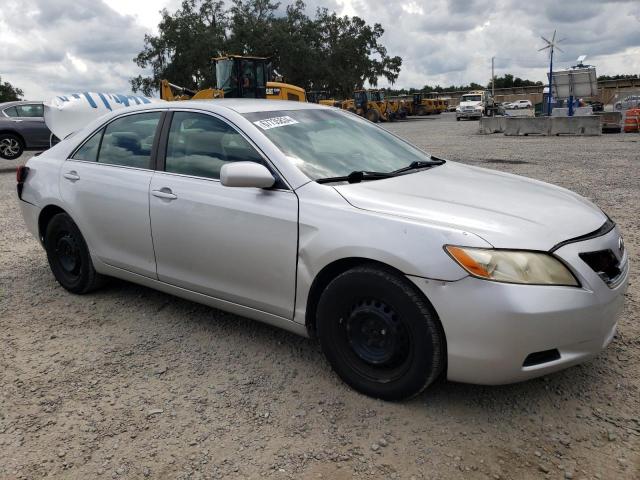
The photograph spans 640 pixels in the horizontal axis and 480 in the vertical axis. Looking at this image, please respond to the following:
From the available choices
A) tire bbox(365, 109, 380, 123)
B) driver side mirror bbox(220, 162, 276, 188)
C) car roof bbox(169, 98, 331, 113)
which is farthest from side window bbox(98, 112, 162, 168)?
tire bbox(365, 109, 380, 123)

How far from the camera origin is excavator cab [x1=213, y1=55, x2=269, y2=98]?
2128 cm

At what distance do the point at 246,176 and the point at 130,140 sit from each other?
4.89 ft

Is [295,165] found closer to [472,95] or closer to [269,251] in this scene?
[269,251]

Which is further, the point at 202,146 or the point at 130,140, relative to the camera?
the point at 130,140

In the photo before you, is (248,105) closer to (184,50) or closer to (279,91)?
(279,91)

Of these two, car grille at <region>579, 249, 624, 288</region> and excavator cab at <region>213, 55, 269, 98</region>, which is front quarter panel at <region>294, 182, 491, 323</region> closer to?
car grille at <region>579, 249, 624, 288</region>

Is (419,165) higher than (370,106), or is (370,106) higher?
(370,106)

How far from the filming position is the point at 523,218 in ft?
8.86

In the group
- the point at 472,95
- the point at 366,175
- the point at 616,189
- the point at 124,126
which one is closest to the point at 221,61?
the point at 616,189

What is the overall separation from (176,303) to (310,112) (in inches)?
69.6

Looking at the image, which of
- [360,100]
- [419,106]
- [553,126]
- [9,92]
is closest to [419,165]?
[553,126]

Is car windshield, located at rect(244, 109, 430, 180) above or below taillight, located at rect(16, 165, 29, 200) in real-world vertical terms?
above

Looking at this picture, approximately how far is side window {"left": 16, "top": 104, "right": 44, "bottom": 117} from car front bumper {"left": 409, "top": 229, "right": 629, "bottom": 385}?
14609 millimetres

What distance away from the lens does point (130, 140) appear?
4.08m
